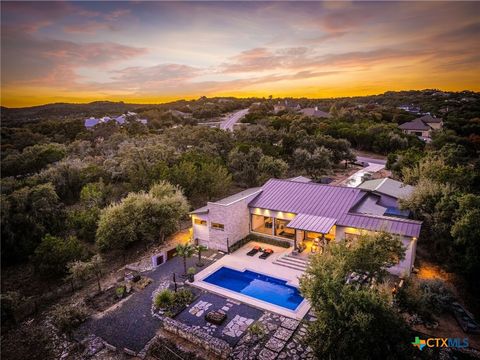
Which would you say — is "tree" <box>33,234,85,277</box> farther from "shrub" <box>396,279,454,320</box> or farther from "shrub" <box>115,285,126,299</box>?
"shrub" <box>396,279,454,320</box>

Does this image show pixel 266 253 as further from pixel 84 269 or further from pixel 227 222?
pixel 84 269

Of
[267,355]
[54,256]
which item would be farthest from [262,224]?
[54,256]

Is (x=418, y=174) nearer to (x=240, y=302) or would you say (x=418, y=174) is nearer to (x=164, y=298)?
(x=240, y=302)

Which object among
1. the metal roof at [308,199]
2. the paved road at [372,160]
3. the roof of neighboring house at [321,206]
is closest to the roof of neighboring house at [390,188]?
the roof of neighboring house at [321,206]

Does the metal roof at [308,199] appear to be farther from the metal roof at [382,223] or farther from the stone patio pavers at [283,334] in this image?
the stone patio pavers at [283,334]

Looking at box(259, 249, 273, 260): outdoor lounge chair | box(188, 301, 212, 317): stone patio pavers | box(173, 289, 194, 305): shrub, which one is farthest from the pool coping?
box(259, 249, 273, 260): outdoor lounge chair

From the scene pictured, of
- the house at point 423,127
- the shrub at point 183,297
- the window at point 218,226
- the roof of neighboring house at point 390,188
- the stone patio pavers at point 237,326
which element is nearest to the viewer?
the stone patio pavers at point 237,326

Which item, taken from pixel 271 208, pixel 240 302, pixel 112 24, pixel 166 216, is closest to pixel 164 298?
pixel 240 302
